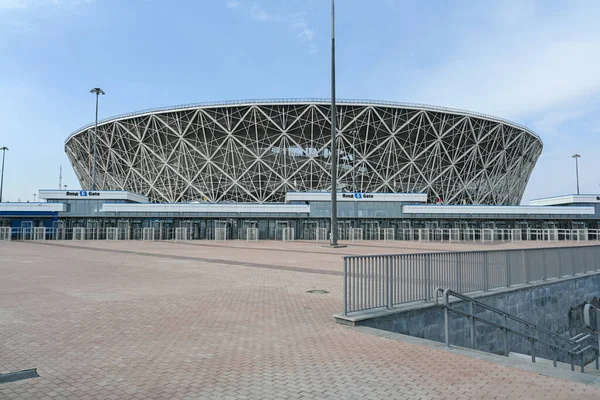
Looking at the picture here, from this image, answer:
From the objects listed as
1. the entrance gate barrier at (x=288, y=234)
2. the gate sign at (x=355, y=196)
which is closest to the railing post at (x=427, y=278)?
the entrance gate barrier at (x=288, y=234)

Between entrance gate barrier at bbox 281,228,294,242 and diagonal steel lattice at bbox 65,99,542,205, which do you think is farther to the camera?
diagonal steel lattice at bbox 65,99,542,205

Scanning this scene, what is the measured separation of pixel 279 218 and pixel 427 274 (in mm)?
37237

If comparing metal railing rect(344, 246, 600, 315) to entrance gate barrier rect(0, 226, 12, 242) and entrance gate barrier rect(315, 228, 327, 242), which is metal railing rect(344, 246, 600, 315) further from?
entrance gate barrier rect(0, 226, 12, 242)

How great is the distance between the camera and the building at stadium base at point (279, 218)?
148 ft

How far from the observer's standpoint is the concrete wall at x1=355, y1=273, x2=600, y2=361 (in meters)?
8.19

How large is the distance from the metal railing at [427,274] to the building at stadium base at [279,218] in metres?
32.5

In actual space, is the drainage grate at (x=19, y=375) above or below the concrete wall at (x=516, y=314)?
above

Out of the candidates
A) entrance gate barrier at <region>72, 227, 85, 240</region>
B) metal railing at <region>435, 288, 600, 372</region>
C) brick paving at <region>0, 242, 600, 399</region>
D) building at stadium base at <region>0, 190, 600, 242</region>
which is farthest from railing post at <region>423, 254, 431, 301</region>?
entrance gate barrier at <region>72, 227, 85, 240</region>

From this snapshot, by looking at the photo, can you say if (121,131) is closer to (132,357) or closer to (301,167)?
(301,167)

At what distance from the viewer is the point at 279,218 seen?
4600 cm

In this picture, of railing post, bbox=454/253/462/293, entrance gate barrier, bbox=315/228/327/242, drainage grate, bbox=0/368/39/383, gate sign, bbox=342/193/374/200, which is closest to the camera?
drainage grate, bbox=0/368/39/383

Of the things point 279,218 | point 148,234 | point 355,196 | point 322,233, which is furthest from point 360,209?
point 148,234

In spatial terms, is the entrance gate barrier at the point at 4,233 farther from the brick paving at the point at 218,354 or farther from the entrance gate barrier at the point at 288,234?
the brick paving at the point at 218,354

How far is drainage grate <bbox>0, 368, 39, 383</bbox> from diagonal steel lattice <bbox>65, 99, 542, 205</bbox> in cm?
4964
